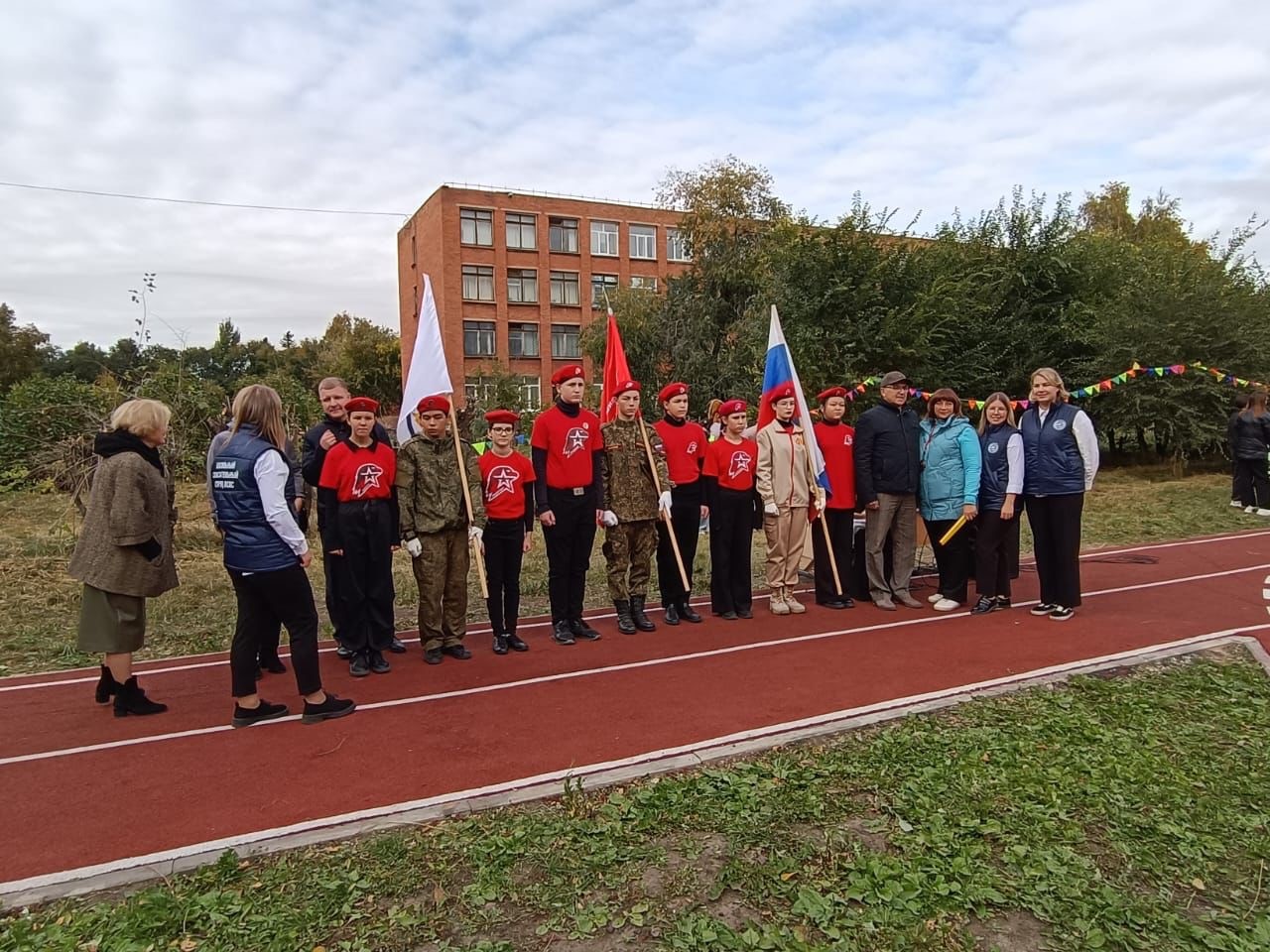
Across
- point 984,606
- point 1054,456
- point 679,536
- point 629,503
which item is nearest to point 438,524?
point 629,503

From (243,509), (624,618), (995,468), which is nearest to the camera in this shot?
(243,509)

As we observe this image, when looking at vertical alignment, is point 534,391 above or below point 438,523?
above

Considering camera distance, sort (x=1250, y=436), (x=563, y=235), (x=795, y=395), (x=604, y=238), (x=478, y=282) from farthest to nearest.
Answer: (x=604, y=238) → (x=563, y=235) → (x=478, y=282) → (x=1250, y=436) → (x=795, y=395)

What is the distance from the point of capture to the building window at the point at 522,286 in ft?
136

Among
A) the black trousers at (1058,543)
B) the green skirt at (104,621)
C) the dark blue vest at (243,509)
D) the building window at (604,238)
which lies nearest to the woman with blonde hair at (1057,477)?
the black trousers at (1058,543)

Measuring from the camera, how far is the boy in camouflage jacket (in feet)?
18.8

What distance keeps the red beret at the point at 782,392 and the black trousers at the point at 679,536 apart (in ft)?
3.36

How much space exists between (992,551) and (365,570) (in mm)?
5262

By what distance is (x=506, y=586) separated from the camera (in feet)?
20.0

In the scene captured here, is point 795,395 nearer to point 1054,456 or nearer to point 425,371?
point 1054,456

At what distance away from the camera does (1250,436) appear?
12375 mm

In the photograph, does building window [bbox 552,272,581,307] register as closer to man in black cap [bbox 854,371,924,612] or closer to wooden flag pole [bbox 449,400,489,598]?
man in black cap [bbox 854,371,924,612]

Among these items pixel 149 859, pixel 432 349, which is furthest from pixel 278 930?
pixel 432 349

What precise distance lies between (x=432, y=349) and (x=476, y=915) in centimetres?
455
